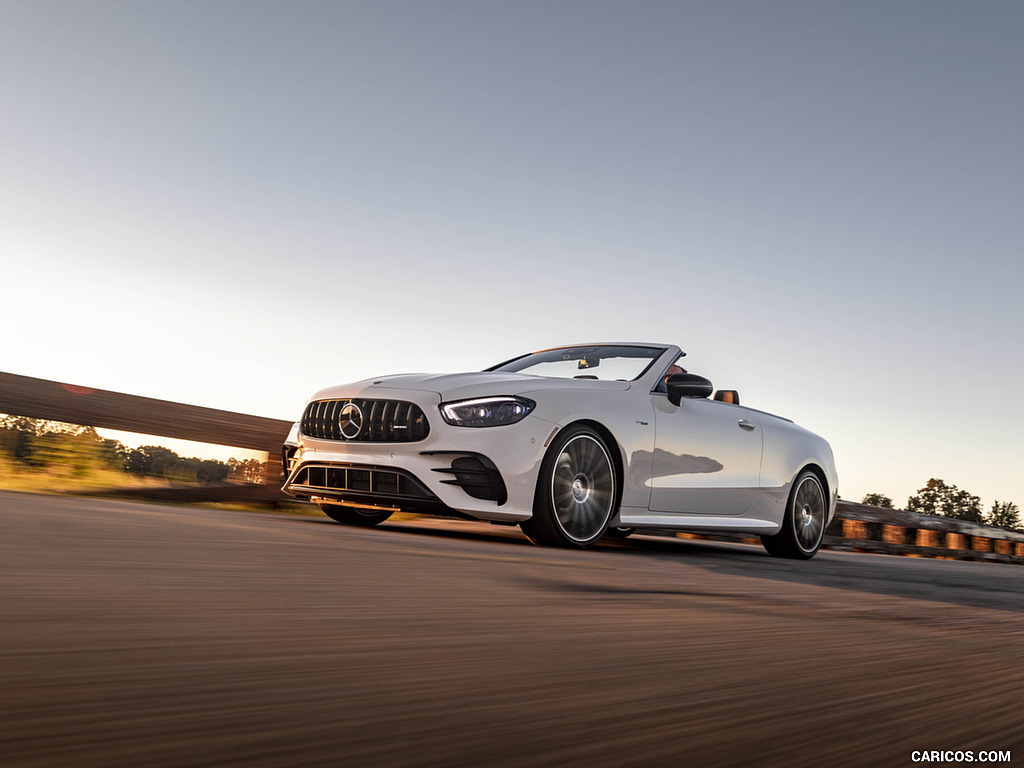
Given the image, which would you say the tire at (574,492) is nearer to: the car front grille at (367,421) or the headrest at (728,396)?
the car front grille at (367,421)

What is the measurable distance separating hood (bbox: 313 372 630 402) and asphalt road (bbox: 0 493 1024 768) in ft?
10.7

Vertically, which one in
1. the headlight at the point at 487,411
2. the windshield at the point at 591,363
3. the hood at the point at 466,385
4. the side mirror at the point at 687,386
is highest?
the windshield at the point at 591,363

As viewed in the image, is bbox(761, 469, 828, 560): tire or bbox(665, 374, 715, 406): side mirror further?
bbox(761, 469, 828, 560): tire

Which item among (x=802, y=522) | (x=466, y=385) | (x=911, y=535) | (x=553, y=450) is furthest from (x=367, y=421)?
(x=911, y=535)

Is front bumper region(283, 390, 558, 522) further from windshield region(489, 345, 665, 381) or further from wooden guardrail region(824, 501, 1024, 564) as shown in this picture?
wooden guardrail region(824, 501, 1024, 564)

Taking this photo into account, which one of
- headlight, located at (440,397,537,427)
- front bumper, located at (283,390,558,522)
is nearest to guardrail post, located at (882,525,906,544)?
front bumper, located at (283,390,558,522)

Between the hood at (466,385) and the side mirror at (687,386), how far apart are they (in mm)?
376

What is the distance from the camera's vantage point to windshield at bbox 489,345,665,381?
24.2 ft

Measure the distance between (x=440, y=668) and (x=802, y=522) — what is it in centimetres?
758

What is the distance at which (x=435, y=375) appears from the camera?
6.75 meters

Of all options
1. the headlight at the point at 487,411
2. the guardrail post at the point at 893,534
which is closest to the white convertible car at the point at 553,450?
the headlight at the point at 487,411

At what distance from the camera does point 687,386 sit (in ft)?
23.3

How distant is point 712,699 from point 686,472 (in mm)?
5885

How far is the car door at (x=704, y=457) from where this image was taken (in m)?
7.02
